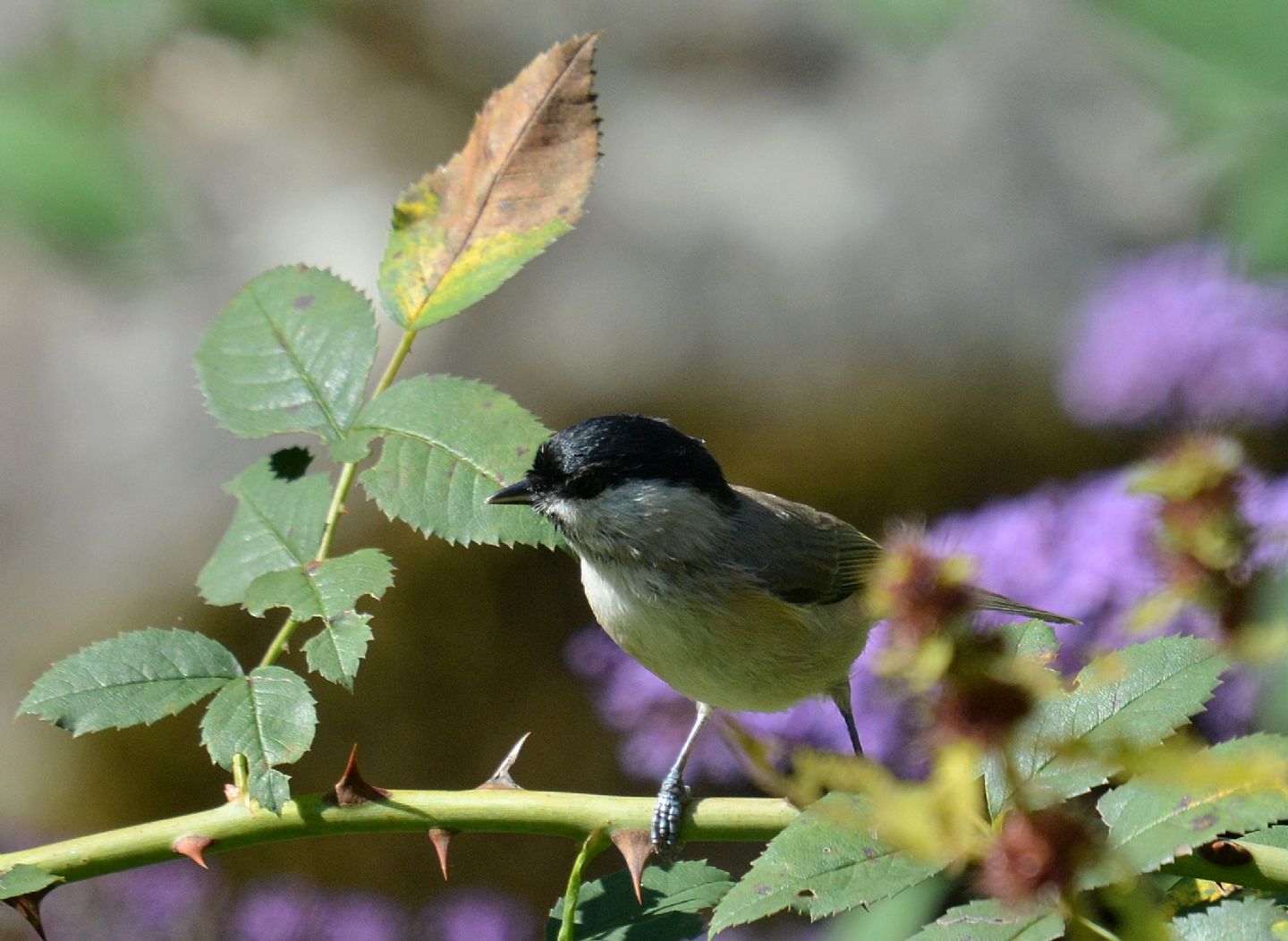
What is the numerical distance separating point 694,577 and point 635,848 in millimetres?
1555

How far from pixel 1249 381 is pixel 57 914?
3363 mm

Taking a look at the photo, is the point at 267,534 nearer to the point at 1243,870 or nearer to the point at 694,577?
the point at 1243,870

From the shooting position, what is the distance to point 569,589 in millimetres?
5555

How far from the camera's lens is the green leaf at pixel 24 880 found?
118 centimetres

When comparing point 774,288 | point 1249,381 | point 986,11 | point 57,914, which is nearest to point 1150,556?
point 986,11

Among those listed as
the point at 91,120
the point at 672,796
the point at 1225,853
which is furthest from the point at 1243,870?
the point at 91,120

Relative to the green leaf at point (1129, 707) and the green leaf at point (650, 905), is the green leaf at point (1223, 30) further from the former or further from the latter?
the green leaf at point (650, 905)

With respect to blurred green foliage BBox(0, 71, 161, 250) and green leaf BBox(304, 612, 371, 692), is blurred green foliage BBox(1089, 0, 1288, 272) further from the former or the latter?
blurred green foliage BBox(0, 71, 161, 250)

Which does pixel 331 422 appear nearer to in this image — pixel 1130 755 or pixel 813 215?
pixel 1130 755

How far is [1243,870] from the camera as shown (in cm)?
98

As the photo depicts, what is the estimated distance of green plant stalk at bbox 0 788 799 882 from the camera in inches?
50.1

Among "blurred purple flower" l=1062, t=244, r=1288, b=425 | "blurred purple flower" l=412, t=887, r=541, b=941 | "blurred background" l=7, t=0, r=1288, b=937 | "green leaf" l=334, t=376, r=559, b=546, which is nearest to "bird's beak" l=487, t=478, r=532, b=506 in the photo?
"green leaf" l=334, t=376, r=559, b=546

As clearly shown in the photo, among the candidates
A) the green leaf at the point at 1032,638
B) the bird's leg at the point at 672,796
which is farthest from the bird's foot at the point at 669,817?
the green leaf at the point at 1032,638

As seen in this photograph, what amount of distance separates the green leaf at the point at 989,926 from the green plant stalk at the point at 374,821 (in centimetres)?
44
